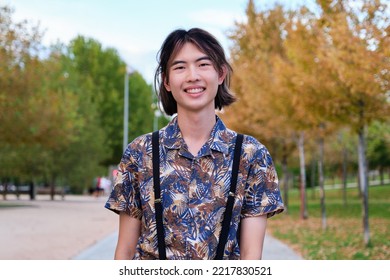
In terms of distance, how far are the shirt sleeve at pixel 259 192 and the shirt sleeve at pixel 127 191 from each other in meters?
0.40

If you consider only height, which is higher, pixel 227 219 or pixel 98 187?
pixel 227 219

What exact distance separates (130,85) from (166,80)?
5716cm

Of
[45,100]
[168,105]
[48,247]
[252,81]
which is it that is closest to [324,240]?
[48,247]

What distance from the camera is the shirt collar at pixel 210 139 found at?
250cm

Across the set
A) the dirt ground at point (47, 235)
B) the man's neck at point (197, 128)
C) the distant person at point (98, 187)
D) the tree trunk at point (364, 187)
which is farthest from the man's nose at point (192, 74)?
the distant person at point (98, 187)

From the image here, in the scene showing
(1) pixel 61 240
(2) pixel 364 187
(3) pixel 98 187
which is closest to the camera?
(2) pixel 364 187

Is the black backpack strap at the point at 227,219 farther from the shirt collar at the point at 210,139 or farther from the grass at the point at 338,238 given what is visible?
the grass at the point at 338,238

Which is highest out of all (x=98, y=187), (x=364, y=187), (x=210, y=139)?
(x=210, y=139)

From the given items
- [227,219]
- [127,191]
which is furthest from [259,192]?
[127,191]

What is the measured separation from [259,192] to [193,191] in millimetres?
269

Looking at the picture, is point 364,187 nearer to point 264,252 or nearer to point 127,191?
point 264,252

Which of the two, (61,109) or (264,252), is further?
(61,109)

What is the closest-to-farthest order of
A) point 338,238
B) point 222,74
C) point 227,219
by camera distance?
point 227,219, point 222,74, point 338,238

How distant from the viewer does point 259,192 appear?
254 centimetres
